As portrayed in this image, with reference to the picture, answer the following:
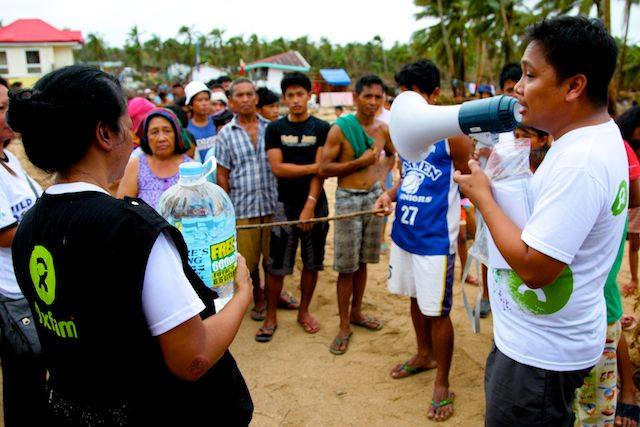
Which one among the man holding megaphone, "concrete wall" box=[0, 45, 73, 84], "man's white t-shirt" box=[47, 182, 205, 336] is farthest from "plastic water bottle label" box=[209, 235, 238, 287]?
"concrete wall" box=[0, 45, 73, 84]

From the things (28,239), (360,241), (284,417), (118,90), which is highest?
(118,90)

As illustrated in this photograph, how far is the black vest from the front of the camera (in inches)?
44.5

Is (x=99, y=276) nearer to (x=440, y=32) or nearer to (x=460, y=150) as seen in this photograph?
(x=460, y=150)

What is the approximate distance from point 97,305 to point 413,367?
9.01 ft

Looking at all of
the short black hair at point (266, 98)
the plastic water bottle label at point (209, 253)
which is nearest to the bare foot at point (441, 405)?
the plastic water bottle label at point (209, 253)

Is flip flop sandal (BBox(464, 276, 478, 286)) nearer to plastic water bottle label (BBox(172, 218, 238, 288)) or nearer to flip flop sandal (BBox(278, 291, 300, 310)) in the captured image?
flip flop sandal (BBox(278, 291, 300, 310))

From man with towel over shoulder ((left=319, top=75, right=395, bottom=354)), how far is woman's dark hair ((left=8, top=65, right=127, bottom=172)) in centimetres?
268

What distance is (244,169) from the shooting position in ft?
13.4

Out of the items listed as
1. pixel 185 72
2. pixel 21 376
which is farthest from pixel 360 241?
pixel 185 72

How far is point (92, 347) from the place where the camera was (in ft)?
3.94

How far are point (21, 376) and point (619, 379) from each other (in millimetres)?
3352

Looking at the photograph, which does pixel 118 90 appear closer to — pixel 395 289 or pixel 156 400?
pixel 156 400

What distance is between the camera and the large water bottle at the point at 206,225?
5.16 feet

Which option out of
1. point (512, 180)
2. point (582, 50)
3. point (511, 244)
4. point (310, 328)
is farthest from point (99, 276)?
point (310, 328)
